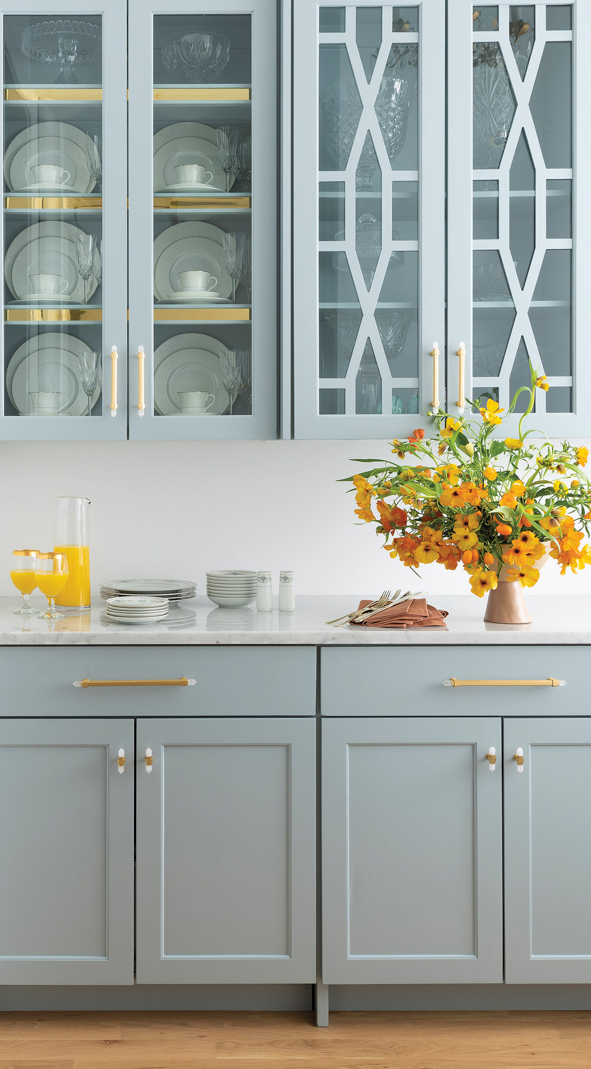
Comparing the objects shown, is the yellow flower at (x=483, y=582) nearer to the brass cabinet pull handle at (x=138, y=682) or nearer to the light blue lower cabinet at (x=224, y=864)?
the light blue lower cabinet at (x=224, y=864)

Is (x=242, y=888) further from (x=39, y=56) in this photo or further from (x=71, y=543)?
(x=39, y=56)

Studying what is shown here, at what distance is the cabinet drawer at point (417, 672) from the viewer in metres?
1.73

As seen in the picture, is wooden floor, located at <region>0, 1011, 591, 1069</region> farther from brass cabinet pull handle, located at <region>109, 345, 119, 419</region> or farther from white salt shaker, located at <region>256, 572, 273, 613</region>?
brass cabinet pull handle, located at <region>109, 345, 119, 419</region>

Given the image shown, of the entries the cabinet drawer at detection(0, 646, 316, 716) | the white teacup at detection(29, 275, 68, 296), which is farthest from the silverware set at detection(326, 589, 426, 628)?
the white teacup at detection(29, 275, 68, 296)

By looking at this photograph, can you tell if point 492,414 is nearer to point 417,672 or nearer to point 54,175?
point 417,672

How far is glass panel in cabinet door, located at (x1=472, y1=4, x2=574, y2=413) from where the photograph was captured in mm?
1907

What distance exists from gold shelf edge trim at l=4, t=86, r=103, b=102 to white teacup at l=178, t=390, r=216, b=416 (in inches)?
30.2

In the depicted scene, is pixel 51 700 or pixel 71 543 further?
pixel 71 543

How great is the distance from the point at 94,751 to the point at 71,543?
56 centimetres

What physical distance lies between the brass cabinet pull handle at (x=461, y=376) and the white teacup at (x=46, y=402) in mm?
1004

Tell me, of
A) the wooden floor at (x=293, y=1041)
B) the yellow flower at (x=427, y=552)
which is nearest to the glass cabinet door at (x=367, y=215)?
the yellow flower at (x=427, y=552)

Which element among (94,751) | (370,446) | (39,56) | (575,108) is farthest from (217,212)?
(94,751)

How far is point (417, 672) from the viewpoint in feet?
5.69

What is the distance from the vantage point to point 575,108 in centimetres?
190
